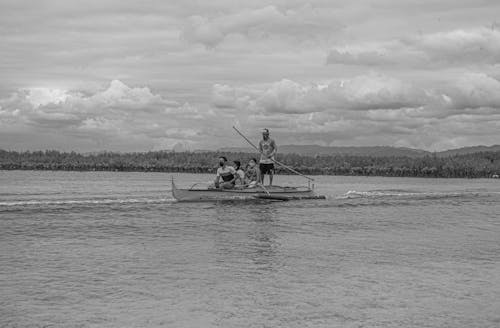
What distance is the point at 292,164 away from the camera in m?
107

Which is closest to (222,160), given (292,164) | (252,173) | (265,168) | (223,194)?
(223,194)

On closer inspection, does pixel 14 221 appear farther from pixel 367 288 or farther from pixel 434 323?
pixel 434 323

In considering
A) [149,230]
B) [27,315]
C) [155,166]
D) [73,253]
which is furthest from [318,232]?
[155,166]

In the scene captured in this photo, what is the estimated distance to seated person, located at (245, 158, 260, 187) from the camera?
95.2ft

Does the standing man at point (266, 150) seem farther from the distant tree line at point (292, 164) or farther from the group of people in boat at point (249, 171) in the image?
the distant tree line at point (292, 164)

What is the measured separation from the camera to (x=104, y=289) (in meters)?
11.0

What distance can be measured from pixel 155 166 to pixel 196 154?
9.37 metres

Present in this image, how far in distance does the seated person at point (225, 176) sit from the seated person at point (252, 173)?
0.89 metres

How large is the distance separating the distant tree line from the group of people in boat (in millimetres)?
67613

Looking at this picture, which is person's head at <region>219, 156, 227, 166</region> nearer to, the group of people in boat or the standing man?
the group of people in boat

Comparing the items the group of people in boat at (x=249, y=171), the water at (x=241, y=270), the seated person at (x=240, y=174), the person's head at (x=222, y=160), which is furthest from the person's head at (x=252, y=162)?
the water at (x=241, y=270)

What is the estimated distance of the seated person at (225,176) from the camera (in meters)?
28.0

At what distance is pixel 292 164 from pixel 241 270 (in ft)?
309

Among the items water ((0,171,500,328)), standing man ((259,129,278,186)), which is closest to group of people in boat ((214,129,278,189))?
standing man ((259,129,278,186))
